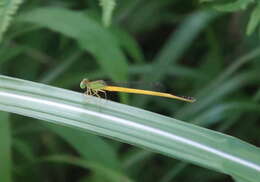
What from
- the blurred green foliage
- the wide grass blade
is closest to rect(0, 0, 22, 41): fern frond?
the wide grass blade

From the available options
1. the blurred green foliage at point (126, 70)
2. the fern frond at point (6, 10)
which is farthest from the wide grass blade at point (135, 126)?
the blurred green foliage at point (126, 70)

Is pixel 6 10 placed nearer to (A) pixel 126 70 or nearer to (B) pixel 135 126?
(B) pixel 135 126

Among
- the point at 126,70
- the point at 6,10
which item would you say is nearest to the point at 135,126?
the point at 6,10

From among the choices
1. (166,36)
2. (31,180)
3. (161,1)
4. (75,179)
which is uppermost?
(161,1)

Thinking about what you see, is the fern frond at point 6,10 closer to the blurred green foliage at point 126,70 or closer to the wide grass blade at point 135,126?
the wide grass blade at point 135,126

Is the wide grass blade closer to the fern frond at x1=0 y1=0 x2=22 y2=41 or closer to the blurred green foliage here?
the fern frond at x1=0 y1=0 x2=22 y2=41

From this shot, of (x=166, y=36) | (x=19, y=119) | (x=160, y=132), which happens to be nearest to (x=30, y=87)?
(x=160, y=132)

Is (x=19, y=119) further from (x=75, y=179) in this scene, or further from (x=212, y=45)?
(x=212, y=45)

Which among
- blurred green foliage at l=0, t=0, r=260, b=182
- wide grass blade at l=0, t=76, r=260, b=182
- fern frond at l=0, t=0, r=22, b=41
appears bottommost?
blurred green foliage at l=0, t=0, r=260, b=182
